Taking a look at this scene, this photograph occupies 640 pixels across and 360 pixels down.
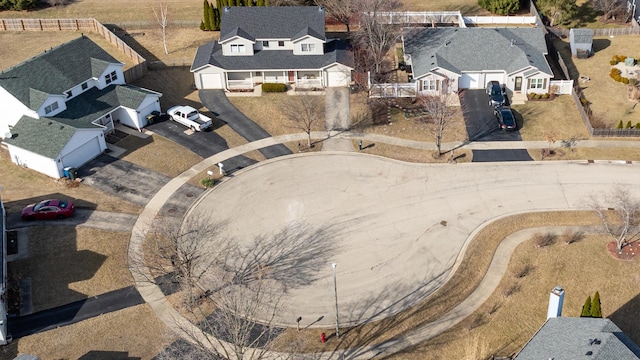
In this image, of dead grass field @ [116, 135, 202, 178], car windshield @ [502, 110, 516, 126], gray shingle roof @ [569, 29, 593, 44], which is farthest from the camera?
gray shingle roof @ [569, 29, 593, 44]

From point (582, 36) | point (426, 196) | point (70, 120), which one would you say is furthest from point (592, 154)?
point (70, 120)

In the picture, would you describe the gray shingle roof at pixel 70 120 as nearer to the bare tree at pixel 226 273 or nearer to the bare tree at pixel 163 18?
the bare tree at pixel 226 273

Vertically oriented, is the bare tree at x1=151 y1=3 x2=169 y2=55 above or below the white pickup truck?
above

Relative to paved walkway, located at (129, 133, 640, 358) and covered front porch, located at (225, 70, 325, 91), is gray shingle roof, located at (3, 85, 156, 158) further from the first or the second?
paved walkway, located at (129, 133, 640, 358)

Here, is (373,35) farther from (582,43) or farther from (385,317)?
(385,317)

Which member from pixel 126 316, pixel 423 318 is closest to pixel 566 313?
pixel 423 318

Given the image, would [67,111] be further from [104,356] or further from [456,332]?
[456,332]

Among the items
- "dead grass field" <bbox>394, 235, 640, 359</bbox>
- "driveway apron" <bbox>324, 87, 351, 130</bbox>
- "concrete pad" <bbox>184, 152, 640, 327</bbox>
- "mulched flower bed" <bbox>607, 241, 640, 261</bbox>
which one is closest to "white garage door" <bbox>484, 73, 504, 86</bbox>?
"concrete pad" <bbox>184, 152, 640, 327</bbox>
